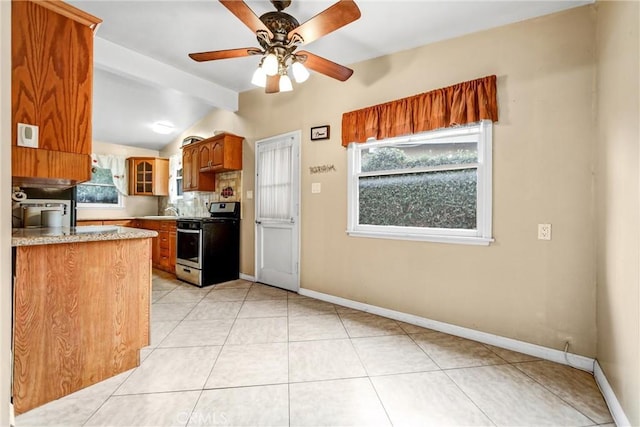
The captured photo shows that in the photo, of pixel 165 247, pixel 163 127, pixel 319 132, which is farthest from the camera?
pixel 163 127

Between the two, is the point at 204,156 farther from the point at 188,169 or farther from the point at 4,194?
the point at 4,194

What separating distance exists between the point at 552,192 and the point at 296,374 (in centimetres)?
220

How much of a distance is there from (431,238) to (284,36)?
203 cm

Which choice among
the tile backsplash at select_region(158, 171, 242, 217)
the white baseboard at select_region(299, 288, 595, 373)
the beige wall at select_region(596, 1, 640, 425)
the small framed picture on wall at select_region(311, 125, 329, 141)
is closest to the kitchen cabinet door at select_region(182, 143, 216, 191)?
the tile backsplash at select_region(158, 171, 242, 217)

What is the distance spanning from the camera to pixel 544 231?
6.86ft

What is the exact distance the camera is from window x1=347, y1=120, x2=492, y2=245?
236 cm

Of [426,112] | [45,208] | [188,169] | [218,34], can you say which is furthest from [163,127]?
[426,112]

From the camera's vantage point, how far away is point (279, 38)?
2059mm

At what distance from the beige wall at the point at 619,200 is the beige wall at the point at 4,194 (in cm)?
225

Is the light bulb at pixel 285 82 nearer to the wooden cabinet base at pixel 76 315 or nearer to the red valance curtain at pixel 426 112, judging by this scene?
the red valance curtain at pixel 426 112

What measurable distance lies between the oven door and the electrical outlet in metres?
3.67

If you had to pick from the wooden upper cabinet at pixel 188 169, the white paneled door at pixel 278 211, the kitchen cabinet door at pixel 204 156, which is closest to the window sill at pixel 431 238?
the white paneled door at pixel 278 211

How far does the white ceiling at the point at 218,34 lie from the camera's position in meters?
2.20

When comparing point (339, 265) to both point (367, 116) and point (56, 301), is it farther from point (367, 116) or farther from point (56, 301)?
point (56, 301)
